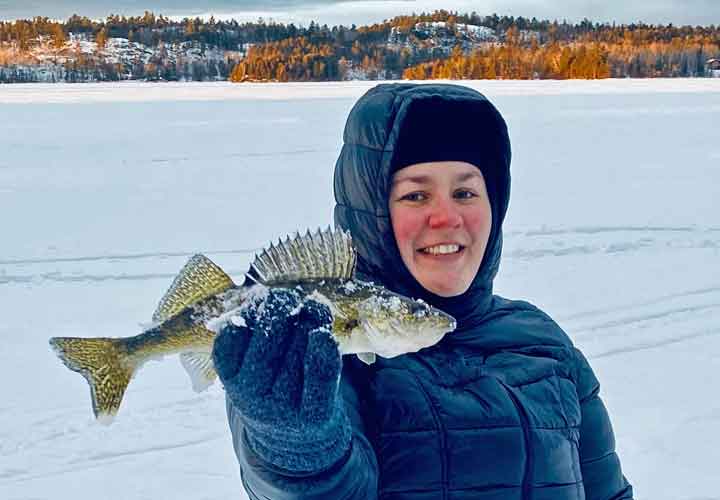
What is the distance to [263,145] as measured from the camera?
16.8 meters

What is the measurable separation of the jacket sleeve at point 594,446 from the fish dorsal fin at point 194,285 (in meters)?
1.13

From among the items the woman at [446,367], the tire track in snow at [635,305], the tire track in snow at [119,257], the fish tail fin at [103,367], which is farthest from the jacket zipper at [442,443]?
the tire track in snow at [119,257]

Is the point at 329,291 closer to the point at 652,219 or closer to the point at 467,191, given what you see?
the point at 467,191

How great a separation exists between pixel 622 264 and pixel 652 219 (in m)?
2.39

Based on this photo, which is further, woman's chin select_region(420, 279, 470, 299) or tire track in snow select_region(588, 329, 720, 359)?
tire track in snow select_region(588, 329, 720, 359)

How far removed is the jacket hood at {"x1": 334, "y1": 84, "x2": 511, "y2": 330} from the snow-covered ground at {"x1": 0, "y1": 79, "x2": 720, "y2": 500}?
2799mm

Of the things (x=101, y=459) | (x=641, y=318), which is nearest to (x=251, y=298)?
(x=101, y=459)

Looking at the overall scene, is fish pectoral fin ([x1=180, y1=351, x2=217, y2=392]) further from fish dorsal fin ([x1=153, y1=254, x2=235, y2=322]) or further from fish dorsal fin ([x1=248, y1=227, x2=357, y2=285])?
fish dorsal fin ([x1=248, y1=227, x2=357, y2=285])

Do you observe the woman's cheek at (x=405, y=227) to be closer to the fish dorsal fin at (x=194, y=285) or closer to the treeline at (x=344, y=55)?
the fish dorsal fin at (x=194, y=285)

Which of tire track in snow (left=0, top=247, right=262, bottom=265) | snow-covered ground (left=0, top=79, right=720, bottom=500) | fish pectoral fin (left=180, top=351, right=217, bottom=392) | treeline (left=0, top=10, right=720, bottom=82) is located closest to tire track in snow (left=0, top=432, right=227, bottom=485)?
snow-covered ground (left=0, top=79, right=720, bottom=500)

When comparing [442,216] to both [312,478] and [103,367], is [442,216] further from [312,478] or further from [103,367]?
[103,367]

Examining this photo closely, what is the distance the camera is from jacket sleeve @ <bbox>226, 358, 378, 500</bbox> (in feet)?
5.52

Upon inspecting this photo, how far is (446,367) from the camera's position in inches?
85.1

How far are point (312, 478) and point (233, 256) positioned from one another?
7.48m
